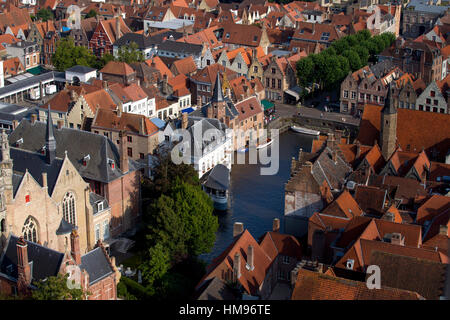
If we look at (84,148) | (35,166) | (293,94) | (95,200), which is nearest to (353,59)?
(293,94)

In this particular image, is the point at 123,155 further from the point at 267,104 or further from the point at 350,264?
the point at 267,104

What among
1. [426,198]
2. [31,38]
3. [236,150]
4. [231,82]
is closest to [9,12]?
[31,38]

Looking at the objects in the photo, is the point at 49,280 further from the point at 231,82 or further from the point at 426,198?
the point at 231,82

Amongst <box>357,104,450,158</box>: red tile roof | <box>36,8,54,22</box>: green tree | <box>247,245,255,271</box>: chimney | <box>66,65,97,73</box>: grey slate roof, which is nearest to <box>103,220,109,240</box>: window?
<box>247,245,255,271</box>: chimney

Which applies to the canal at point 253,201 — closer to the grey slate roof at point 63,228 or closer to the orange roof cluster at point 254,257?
the orange roof cluster at point 254,257

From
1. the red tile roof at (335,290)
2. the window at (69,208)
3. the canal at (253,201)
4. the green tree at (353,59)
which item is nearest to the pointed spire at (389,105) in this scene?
the canal at (253,201)

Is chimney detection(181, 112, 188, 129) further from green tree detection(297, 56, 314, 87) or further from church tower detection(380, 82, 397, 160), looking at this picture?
green tree detection(297, 56, 314, 87)
